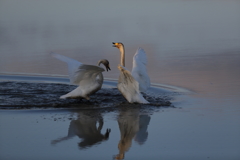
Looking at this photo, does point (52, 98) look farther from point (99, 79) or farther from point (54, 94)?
point (99, 79)

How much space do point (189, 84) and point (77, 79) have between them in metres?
2.72

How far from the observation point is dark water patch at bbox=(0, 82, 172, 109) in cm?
888

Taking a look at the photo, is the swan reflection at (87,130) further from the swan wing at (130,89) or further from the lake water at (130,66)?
the swan wing at (130,89)

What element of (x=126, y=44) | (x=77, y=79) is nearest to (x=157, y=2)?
(x=126, y=44)

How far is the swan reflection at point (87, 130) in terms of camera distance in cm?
658

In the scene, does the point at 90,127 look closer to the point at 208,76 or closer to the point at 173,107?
the point at 173,107

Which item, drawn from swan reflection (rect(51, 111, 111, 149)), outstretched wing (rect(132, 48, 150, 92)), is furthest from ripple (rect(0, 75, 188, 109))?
swan reflection (rect(51, 111, 111, 149))

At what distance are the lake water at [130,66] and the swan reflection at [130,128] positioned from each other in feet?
0.05

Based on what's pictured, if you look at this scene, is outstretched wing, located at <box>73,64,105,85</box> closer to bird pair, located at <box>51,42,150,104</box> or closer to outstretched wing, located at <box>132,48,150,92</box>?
bird pair, located at <box>51,42,150,104</box>

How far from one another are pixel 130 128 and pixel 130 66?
17.3 ft

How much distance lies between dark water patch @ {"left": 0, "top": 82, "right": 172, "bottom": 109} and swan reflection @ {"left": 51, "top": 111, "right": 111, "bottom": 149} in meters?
0.74

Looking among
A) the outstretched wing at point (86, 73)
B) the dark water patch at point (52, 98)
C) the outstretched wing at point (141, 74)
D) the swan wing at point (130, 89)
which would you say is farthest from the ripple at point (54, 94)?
the outstretched wing at point (86, 73)

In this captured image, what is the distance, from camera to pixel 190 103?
883 cm

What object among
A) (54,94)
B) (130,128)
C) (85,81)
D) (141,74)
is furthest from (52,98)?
(130,128)
